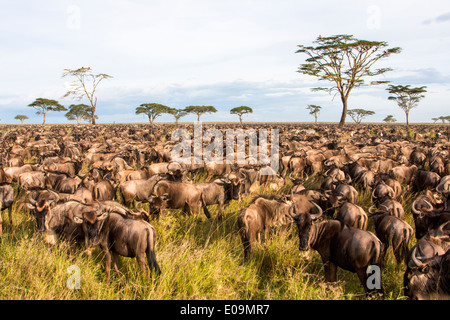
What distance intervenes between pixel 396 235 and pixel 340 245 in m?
1.34

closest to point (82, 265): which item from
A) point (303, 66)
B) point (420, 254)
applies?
point (420, 254)

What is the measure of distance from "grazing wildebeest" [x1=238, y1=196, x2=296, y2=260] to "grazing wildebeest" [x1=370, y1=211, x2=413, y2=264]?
2.03 metres

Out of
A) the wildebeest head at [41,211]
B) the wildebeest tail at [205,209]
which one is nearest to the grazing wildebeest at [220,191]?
the wildebeest tail at [205,209]

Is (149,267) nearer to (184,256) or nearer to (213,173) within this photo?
(184,256)

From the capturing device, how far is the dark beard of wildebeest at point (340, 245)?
4.64 metres

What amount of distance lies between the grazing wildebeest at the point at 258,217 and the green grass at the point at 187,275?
0.85 feet

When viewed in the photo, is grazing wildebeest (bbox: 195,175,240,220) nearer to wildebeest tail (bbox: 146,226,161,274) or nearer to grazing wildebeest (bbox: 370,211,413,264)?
Answer: wildebeest tail (bbox: 146,226,161,274)

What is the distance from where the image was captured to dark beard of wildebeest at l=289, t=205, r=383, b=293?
4.64m

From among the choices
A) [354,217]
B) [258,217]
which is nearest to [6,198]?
[258,217]

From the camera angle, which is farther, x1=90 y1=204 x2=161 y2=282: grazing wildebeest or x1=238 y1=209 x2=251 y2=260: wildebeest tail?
x1=238 y1=209 x2=251 y2=260: wildebeest tail

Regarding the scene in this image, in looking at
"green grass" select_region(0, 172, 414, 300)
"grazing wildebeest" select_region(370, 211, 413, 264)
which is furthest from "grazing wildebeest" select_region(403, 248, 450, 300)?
"grazing wildebeest" select_region(370, 211, 413, 264)

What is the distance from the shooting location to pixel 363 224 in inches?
245

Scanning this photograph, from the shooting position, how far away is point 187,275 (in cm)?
475

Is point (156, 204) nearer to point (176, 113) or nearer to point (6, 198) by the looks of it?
point (6, 198)
